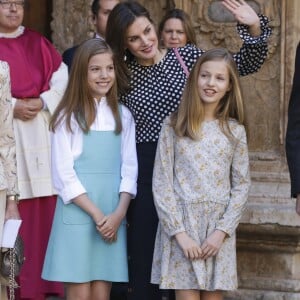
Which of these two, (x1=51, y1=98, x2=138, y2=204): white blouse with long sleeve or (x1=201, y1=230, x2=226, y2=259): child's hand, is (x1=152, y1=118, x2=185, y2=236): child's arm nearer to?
(x1=201, y1=230, x2=226, y2=259): child's hand

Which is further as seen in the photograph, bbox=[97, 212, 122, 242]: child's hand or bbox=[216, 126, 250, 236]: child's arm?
bbox=[97, 212, 122, 242]: child's hand

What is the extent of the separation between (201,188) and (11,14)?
174 cm

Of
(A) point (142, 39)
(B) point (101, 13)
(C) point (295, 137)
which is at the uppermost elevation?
(B) point (101, 13)

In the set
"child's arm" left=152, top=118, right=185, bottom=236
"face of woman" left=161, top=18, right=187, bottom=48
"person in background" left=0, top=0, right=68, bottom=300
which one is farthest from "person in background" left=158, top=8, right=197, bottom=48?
"child's arm" left=152, top=118, right=185, bottom=236

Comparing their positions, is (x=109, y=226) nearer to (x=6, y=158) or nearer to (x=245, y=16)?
(x=6, y=158)

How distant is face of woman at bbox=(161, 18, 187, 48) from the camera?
7180 mm

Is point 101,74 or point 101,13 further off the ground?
point 101,13

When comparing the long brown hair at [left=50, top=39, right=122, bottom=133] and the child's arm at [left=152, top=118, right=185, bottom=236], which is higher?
the long brown hair at [left=50, top=39, right=122, bottom=133]

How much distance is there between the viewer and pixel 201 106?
19.8 ft

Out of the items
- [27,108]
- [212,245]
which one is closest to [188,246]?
[212,245]

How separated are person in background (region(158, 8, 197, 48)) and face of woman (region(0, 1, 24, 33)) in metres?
0.81

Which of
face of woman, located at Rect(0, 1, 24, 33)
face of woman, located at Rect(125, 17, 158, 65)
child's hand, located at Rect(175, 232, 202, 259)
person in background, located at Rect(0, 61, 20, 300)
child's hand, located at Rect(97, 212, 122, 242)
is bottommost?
child's hand, located at Rect(175, 232, 202, 259)

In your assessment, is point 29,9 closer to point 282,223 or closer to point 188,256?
point 282,223

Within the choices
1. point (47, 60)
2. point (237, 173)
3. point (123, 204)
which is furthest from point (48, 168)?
point (237, 173)
